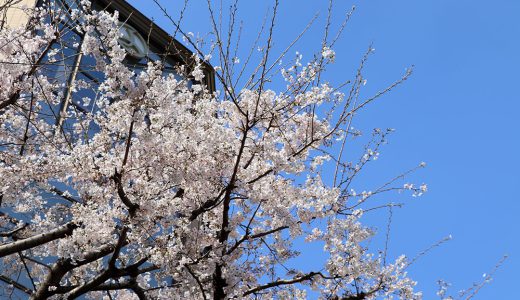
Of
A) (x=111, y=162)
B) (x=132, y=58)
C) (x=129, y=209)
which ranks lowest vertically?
(x=129, y=209)

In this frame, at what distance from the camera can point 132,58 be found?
1745 cm

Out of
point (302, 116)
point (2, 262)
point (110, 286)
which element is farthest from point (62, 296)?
point (2, 262)

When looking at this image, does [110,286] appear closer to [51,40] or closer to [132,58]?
[51,40]

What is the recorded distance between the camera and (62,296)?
21.0 ft

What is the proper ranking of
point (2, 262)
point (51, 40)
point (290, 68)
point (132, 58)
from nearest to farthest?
point (290, 68)
point (51, 40)
point (2, 262)
point (132, 58)

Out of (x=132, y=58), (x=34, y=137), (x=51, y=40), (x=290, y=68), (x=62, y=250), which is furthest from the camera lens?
(x=132, y=58)

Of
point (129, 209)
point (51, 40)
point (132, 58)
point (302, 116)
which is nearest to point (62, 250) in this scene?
point (129, 209)

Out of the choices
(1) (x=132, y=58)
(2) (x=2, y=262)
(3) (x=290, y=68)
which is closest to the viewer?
(3) (x=290, y=68)

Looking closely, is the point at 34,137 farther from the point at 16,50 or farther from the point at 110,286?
the point at 110,286

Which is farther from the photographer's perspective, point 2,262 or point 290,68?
point 2,262

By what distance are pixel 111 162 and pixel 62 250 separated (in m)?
1.17

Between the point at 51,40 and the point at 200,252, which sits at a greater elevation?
the point at 51,40

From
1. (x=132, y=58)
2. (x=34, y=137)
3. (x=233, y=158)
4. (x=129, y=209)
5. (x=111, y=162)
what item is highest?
(x=132, y=58)

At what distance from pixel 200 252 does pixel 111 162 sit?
1581 mm
